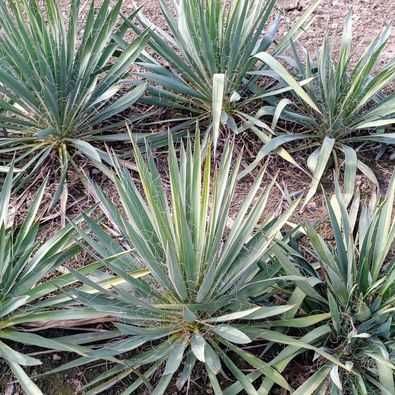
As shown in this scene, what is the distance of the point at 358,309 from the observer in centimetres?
191

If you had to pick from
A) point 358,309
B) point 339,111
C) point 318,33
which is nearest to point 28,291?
point 358,309

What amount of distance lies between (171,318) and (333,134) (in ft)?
3.65

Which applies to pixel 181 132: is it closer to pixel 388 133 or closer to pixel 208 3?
pixel 208 3

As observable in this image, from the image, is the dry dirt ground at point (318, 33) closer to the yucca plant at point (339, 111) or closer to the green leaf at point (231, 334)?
the yucca plant at point (339, 111)

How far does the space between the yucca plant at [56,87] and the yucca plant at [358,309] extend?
1.01 meters

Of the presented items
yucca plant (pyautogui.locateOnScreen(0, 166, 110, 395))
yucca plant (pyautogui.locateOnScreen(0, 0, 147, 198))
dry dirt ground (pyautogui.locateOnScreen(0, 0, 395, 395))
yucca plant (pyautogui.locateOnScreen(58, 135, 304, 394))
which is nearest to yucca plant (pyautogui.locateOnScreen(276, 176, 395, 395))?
yucca plant (pyautogui.locateOnScreen(58, 135, 304, 394))

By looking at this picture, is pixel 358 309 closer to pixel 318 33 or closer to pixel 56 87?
pixel 56 87

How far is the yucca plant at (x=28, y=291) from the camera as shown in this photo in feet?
6.22

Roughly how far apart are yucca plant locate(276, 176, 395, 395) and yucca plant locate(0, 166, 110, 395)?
74cm

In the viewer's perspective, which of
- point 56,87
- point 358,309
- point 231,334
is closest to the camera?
point 231,334

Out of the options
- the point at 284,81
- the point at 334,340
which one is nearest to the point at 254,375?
the point at 334,340

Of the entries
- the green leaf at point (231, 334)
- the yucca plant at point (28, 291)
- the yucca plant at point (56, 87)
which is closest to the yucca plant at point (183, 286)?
the green leaf at point (231, 334)

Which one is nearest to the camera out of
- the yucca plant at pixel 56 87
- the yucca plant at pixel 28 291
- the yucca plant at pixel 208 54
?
the yucca plant at pixel 28 291

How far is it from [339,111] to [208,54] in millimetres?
590
